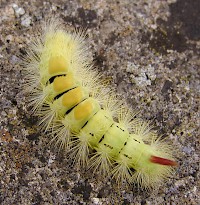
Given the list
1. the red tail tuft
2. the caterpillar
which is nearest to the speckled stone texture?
A: the caterpillar

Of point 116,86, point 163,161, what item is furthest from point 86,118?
point 163,161

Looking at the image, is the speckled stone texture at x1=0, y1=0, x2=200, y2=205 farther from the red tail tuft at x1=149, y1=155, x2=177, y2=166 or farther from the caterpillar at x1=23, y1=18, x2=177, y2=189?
the red tail tuft at x1=149, y1=155, x2=177, y2=166

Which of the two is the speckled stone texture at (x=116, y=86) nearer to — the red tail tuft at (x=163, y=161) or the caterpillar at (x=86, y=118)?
the caterpillar at (x=86, y=118)

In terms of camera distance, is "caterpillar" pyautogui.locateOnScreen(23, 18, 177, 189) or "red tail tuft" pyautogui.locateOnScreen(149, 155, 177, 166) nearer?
"red tail tuft" pyautogui.locateOnScreen(149, 155, 177, 166)

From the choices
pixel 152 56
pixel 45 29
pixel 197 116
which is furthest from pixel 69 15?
pixel 197 116

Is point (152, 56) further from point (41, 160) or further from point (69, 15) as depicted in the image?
point (41, 160)

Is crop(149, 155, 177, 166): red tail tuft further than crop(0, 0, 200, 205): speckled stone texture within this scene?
No

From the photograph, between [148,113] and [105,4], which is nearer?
[148,113]
